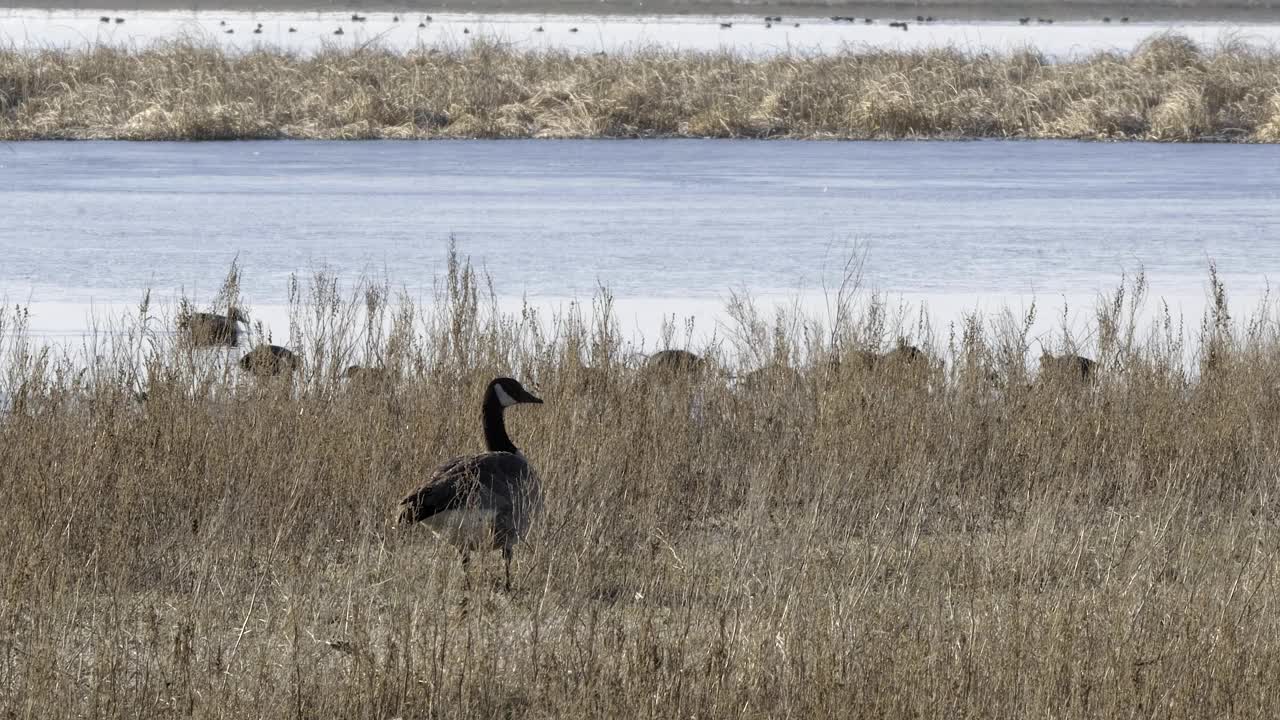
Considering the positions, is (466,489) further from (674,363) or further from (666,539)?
(674,363)

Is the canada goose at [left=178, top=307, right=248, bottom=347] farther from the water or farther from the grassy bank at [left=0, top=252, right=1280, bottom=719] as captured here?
the water

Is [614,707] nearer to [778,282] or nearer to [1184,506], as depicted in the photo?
[1184,506]

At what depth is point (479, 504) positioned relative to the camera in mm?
6125

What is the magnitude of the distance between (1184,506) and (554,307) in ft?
23.0

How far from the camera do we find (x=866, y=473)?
8.55 m

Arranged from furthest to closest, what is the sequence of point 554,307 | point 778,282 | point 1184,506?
point 778,282 < point 554,307 < point 1184,506

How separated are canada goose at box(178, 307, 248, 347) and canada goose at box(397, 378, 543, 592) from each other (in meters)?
3.80

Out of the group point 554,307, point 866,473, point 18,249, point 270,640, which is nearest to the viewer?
point 270,640

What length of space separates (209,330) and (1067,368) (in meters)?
5.36

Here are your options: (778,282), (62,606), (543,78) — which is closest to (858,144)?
(543,78)

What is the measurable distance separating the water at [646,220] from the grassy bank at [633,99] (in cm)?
266

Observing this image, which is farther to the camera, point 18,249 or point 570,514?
point 18,249

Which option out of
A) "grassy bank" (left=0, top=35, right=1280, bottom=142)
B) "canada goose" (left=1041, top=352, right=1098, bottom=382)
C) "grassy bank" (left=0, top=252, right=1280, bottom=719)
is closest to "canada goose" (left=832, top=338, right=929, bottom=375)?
"grassy bank" (left=0, top=252, right=1280, bottom=719)

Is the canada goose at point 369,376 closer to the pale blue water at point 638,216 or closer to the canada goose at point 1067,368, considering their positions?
the canada goose at point 1067,368
